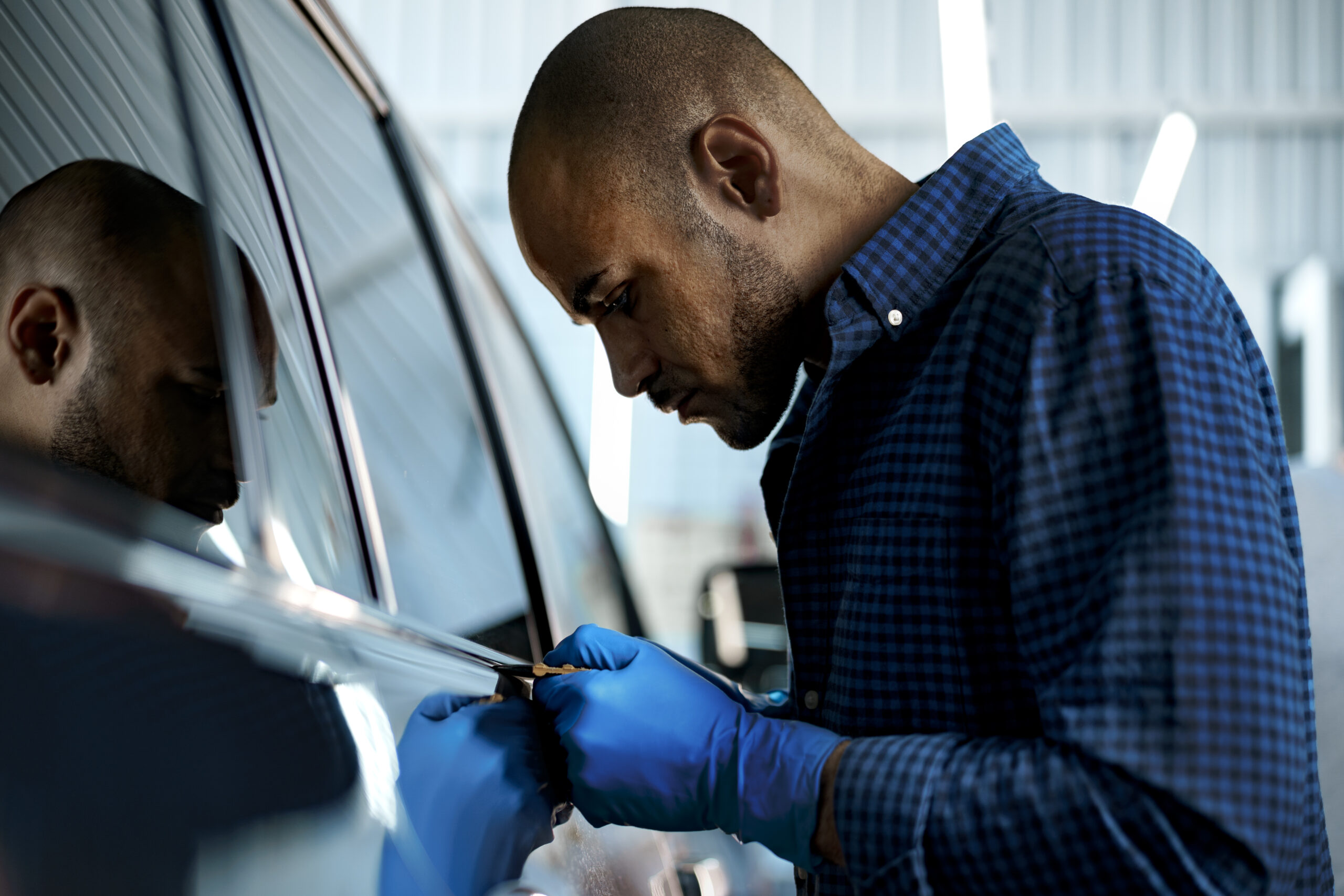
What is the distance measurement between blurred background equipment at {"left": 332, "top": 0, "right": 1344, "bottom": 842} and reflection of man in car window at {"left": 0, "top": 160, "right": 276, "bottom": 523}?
631 centimetres

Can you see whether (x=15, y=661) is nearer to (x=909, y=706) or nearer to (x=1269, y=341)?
(x=909, y=706)

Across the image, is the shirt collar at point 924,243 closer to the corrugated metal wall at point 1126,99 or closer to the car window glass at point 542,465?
the car window glass at point 542,465

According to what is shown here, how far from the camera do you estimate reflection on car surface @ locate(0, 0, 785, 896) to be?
1.31 ft

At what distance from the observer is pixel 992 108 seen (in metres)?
7.16

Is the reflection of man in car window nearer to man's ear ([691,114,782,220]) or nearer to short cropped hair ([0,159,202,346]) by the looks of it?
short cropped hair ([0,159,202,346])

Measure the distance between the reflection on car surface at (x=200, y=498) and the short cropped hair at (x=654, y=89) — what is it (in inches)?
11.9

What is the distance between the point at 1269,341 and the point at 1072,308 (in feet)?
25.5

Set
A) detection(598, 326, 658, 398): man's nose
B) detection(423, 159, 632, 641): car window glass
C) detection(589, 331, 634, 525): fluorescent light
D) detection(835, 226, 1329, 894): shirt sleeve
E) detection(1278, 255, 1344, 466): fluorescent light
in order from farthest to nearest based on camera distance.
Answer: detection(1278, 255, 1344, 466): fluorescent light, detection(589, 331, 634, 525): fluorescent light, detection(423, 159, 632, 641): car window glass, detection(598, 326, 658, 398): man's nose, detection(835, 226, 1329, 894): shirt sleeve

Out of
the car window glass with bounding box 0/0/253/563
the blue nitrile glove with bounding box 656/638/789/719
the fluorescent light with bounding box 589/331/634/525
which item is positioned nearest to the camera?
the car window glass with bounding box 0/0/253/563

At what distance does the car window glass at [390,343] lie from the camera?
3.14ft

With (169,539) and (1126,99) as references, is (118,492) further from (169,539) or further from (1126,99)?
(1126,99)

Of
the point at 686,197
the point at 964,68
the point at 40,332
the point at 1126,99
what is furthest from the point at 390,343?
the point at 1126,99

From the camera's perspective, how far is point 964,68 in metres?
6.55

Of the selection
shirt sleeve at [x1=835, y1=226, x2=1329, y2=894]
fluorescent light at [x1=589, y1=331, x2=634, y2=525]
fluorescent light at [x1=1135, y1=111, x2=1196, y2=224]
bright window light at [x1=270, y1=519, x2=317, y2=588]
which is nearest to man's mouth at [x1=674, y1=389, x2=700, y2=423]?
shirt sleeve at [x1=835, y1=226, x2=1329, y2=894]
